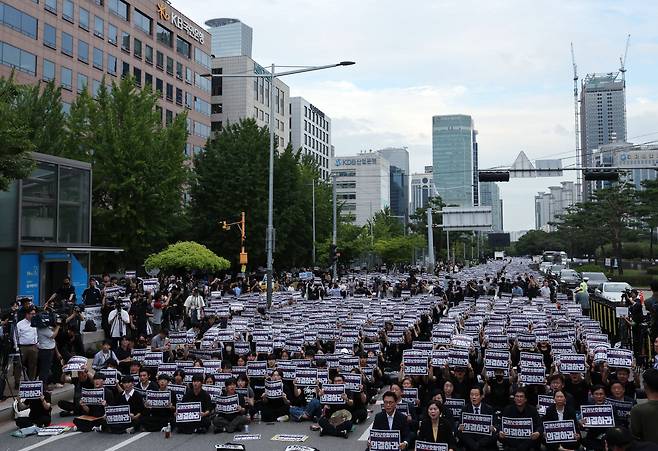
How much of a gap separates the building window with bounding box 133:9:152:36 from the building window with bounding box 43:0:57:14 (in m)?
12.3

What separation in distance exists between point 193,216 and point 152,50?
24.8 m

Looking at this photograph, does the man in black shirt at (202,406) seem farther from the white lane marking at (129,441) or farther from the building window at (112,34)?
the building window at (112,34)

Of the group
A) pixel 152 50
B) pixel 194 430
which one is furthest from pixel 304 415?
pixel 152 50

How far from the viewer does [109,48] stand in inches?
2387

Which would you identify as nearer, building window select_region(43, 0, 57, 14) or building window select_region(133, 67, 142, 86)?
building window select_region(43, 0, 57, 14)

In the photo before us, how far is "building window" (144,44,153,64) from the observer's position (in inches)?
2628

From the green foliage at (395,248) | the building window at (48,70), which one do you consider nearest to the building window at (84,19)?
the building window at (48,70)

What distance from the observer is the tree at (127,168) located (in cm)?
3738

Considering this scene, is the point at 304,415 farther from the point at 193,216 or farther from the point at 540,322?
the point at 193,216

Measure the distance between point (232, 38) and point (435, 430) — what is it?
12640cm

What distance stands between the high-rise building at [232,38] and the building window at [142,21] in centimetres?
5734

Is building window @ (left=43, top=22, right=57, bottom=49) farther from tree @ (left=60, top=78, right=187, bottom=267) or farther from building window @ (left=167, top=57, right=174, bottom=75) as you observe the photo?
building window @ (left=167, top=57, right=174, bottom=75)

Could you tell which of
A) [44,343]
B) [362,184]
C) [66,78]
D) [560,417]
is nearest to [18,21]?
[66,78]

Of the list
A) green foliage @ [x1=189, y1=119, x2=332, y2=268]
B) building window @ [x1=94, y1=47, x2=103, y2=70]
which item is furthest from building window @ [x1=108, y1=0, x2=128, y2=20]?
green foliage @ [x1=189, y1=119, x2=332, y2=268]
